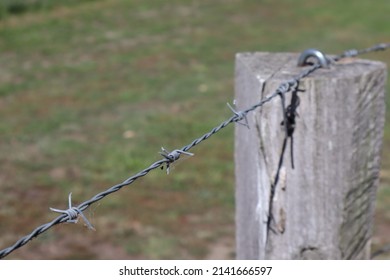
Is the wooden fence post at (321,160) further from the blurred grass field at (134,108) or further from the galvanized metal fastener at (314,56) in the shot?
the blurred grass field at (134,108)

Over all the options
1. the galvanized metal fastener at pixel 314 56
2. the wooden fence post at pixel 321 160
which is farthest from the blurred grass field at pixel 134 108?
the galvanized metal fastener at pixel 314 56

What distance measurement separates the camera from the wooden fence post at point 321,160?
159 cm

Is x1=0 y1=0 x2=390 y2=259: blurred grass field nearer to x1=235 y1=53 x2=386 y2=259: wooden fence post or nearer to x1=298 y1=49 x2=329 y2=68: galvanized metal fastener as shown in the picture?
x1=235 y1=53 x2=386 y2=259: wooden fence post

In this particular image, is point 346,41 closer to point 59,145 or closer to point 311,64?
point 59,145

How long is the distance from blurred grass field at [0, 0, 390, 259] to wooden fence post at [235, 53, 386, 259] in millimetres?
485

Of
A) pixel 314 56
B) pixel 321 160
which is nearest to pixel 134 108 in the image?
pixel 314 56

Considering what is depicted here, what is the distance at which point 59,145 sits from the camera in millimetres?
5613

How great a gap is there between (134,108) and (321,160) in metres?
4.96

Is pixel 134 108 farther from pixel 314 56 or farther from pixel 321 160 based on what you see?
pixel 321 160

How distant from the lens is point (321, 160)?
1.61 metres

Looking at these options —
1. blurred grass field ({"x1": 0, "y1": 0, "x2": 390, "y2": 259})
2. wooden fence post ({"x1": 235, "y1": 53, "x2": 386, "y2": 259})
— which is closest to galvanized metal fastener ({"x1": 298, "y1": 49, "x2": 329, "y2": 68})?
wooden fence post ({"x1": 235, "y1": 53, "x2": 386, "y2": 259})

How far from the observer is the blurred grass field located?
4184 mm

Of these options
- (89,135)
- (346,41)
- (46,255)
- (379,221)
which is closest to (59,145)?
(89,135)

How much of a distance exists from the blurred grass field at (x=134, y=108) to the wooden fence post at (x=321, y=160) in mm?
485
